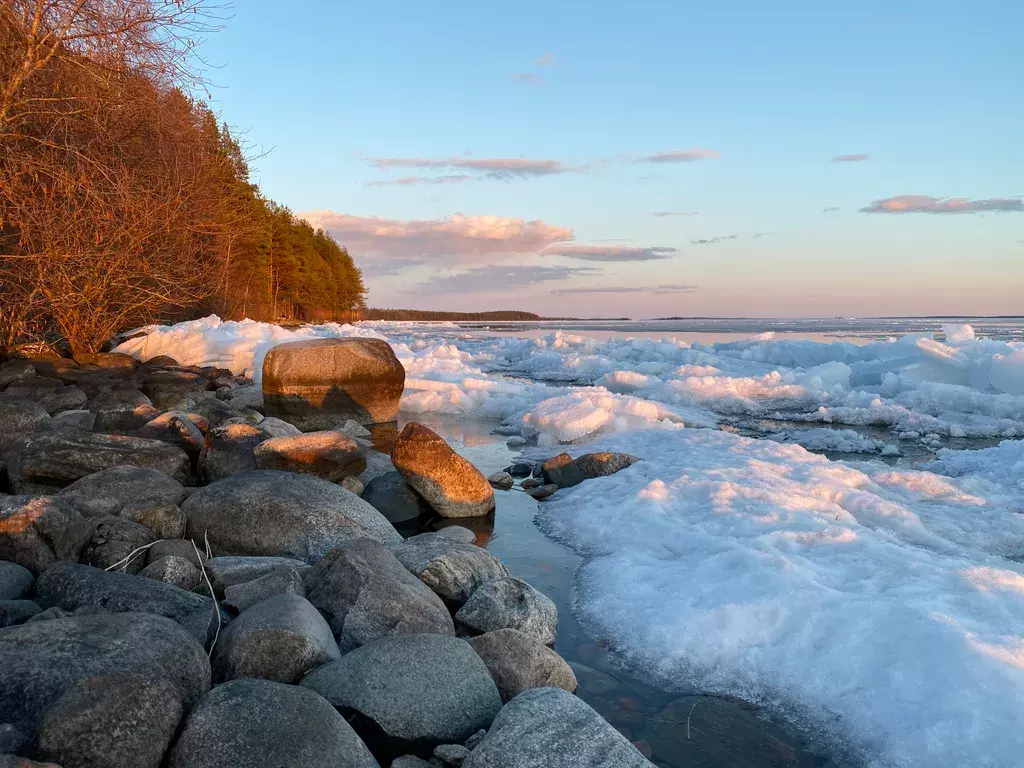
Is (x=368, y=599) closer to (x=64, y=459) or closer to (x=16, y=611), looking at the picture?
(x=16, y=611)

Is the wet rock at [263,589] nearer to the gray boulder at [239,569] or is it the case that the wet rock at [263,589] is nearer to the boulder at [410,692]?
the gray boulder at [239,569]

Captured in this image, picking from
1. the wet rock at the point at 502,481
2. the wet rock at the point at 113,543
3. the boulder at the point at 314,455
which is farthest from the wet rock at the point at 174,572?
the wet rock at the point at 502,481

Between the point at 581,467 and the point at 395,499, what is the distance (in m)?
2.22

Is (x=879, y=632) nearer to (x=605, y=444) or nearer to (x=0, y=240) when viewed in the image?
(x=605, y=444)

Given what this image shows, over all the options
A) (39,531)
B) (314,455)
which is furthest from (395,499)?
(39,531)

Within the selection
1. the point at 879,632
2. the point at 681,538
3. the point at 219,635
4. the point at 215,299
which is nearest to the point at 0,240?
the point at 219,635

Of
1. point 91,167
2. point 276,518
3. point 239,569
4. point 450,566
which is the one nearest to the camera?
point 239,569

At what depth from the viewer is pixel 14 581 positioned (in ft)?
12.0

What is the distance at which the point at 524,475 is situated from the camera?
8.08 meters

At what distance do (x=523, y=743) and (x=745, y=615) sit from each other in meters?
1.98

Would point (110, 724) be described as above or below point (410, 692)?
above

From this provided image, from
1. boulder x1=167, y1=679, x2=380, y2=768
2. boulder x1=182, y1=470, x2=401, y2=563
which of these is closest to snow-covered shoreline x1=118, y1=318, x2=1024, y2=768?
boulder x1=182, y1=470, x2=401, y2=563

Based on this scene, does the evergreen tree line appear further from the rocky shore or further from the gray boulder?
the gray boulder

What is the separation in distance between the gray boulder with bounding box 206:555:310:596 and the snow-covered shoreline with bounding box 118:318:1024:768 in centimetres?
196
